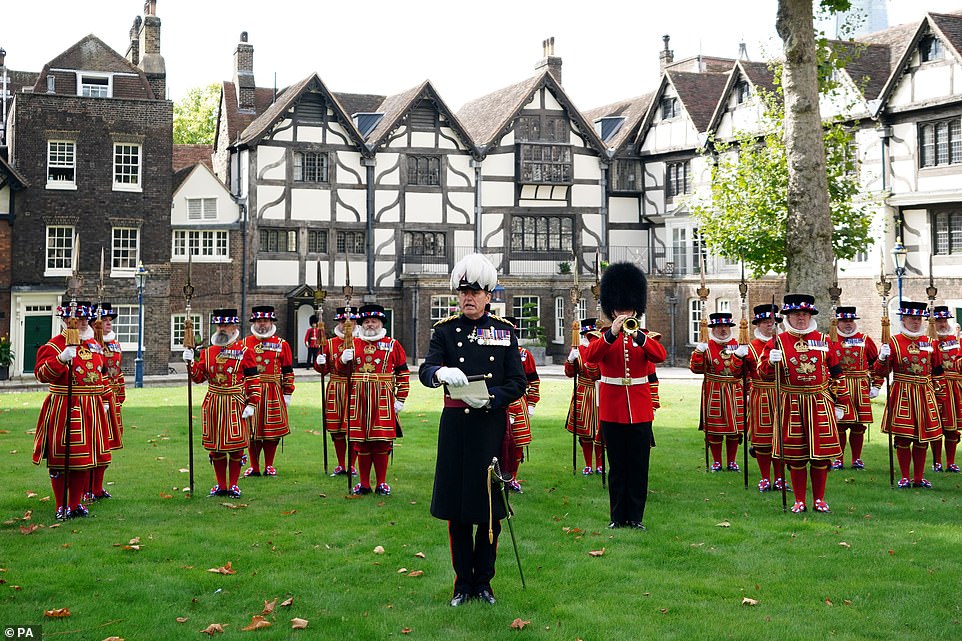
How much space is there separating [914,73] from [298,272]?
75.8 feet

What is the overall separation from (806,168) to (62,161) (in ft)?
90.8

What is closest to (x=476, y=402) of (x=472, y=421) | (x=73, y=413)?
(x=472, y=421)

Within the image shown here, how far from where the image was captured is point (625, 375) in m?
9.91

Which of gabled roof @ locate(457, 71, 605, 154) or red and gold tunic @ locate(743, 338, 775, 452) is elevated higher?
gabled roof @ locate(457, 71, 605, 154)

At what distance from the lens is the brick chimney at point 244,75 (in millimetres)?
41688

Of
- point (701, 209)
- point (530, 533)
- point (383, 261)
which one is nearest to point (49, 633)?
point (530, 533)

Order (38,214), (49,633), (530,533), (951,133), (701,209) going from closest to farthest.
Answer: (49,633), (530,533), (701,209), (951,133), (38,214)

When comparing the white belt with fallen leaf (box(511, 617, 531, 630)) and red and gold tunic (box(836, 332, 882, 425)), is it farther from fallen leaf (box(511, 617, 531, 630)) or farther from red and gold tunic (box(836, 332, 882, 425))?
red and gold tunic (box(836, 332, 882, 425))

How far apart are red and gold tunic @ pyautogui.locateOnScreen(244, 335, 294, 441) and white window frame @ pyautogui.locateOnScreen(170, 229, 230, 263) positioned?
2521 cm

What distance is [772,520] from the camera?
10.3 meters

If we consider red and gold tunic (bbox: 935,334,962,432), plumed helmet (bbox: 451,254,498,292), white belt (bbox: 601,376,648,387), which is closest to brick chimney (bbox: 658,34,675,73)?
red and gold tunic (bbox: 935,334,962,432)

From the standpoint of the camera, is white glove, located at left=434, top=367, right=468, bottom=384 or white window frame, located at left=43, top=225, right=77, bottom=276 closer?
white glove, located at left=434, top=367, right=468, bottom=384

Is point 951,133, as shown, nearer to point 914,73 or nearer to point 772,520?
point 914,73

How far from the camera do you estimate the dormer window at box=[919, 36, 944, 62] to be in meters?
30.8
